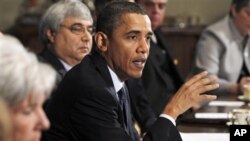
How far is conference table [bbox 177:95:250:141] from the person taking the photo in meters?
2.83

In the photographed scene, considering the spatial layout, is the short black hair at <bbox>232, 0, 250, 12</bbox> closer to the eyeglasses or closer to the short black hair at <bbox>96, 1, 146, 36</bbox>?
the eyeglasses

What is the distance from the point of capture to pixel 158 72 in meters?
3.71

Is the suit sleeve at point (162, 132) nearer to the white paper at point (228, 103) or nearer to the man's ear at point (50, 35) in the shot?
the man's ear at point (50, 35)

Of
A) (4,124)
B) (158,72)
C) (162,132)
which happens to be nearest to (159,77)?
(158,72)

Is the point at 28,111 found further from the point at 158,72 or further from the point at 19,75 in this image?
the point at 158,72

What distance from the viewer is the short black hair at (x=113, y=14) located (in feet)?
7.52

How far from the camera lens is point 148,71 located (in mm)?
3646

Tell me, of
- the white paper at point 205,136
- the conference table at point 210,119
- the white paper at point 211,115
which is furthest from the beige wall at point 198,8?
the white paper at point 205,136

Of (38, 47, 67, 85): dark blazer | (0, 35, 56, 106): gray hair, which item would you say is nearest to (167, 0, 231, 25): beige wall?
(38, 47, 67, 85): dark blazer

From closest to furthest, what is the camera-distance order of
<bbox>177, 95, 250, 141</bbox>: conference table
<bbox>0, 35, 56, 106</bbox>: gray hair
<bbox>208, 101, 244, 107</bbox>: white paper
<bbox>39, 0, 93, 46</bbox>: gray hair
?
1. <bbox>0, 35, 56, 106</bbox>: gray hair
2. <bbox>177, 95, 250, 141</bbox>: conference table
3. <bbox>39, 0, 93, 46</bbox>: gray hair
4. <bbox>208, 101, 244, 107</bbox>: white paper

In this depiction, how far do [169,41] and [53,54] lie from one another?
2730 mm

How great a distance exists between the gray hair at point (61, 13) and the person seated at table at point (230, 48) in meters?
1.41

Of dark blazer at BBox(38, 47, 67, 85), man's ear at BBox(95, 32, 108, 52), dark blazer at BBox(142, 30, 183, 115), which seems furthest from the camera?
dark blazer at BBox(142, 30, 183, 115)

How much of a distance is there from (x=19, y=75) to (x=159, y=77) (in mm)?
2350
